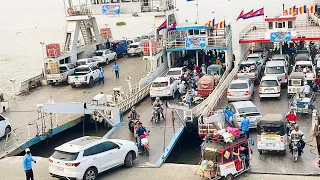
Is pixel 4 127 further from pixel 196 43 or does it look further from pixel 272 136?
pixel 196 43

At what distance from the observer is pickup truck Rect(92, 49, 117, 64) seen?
37.2m

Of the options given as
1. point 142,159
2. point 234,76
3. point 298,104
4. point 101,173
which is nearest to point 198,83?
point 234,76

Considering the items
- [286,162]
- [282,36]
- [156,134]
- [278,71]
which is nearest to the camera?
[286,162]

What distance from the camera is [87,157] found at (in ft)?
51.0

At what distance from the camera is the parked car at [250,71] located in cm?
3019

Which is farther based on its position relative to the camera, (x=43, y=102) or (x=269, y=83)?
(x=43, y=102)

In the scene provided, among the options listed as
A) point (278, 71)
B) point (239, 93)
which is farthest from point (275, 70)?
point (239, 93)

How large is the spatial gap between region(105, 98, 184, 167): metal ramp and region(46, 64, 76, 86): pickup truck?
865 cm

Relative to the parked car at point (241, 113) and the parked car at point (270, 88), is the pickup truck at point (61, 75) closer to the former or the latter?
the parked car at point (270, 88)

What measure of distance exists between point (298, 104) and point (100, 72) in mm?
13623

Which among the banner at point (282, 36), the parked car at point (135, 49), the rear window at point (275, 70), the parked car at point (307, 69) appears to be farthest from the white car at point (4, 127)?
the banner at point (282, 36)

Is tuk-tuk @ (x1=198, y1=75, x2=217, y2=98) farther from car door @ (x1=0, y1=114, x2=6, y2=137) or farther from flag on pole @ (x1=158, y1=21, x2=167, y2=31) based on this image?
car door @ (x1=0, y1=114, x2=6, y2=137)

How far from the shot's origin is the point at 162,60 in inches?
1359

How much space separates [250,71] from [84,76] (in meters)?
10.9
